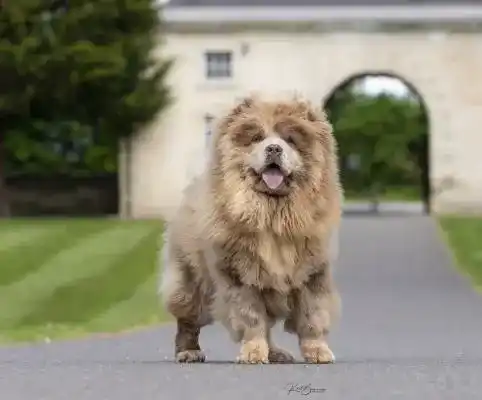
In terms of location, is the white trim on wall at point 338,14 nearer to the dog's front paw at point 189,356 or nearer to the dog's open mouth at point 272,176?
the dog's front paw at point 189,356

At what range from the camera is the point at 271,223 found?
34.0 ft

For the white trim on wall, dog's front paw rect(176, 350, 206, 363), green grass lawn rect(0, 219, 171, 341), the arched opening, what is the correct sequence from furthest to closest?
the arched opening, the white trim on wall, green grass lawn rect(0, 219, 171, 341), dog's front paw rect(176, 350, 206, 363)

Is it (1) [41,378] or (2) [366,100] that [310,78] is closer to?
(2) [366,100]

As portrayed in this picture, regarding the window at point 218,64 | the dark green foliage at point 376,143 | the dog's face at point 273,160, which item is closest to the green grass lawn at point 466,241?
the window at point 218,64

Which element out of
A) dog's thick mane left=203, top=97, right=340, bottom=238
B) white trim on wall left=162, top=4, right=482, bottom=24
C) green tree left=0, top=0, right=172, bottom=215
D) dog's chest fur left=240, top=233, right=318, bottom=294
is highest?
white trim on wall left=162, top=4, right=482, bottom=24

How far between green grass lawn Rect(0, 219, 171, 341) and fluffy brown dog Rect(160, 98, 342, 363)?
290 inches

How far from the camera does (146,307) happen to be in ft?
72.1

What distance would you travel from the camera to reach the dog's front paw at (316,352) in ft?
34.5

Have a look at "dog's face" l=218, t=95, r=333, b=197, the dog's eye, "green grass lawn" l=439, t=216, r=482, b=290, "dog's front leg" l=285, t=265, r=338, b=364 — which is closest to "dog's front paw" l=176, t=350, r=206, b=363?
"dog's front leg" l=285, t=265, r=338, b=364

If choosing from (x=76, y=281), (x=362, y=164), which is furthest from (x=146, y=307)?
(x=362, y=164)

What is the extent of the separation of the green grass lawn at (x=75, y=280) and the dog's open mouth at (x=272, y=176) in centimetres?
773

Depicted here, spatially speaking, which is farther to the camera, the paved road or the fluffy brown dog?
the fluffy brown dog

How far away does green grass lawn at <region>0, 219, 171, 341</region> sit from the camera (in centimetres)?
2002

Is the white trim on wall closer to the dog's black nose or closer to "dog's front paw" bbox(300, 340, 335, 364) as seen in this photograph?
"dog's front paw" bbox(300, 340, 335, 364)
